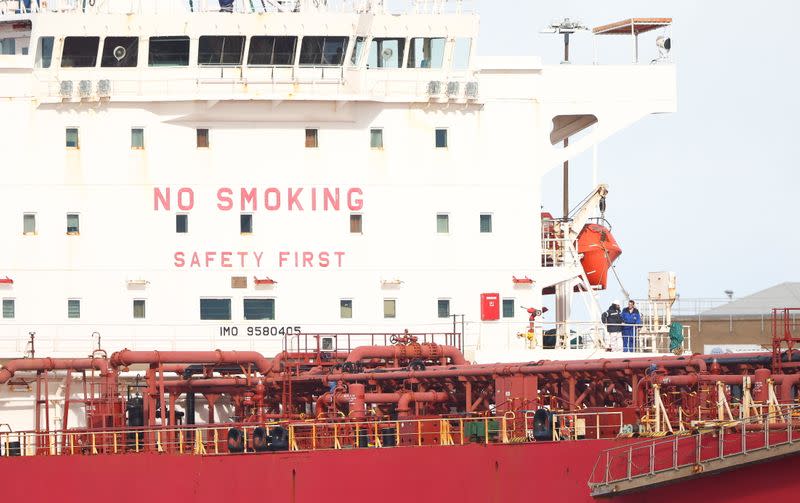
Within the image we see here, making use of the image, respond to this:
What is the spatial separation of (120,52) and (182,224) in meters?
4.18

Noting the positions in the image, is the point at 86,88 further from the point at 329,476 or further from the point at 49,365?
the point at 329,476

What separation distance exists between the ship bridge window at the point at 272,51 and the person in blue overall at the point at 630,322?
9538mm

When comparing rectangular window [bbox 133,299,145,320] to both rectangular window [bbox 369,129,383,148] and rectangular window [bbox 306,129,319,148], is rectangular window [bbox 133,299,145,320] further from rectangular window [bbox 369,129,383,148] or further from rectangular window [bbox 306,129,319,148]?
rectangular window [bbox 369,129,383,148]

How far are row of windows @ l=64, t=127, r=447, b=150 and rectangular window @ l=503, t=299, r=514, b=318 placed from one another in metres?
3.82

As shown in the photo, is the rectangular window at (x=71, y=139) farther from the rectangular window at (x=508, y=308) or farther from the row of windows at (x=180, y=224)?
the rectangular window at (x=508, y=308)

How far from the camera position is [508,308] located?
37469mm

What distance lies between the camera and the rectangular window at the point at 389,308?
3706 cm

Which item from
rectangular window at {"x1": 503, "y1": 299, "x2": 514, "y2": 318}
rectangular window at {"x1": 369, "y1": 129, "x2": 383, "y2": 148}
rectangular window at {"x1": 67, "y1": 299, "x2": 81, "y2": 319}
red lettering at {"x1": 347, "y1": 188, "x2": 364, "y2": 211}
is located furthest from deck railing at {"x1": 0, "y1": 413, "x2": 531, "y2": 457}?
rectangular window at {"x1": 369, "y1": 129, "x2": 383, "y2": 148}

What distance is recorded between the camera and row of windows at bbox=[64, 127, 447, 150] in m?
37.2

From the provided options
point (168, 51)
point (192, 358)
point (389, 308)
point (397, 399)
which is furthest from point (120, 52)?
point (397, 399)

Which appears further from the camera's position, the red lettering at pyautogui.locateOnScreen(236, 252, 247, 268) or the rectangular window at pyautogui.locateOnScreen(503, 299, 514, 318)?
the rectangular window at pyautogui.locateOnScreen(503, 299, 514, 318)

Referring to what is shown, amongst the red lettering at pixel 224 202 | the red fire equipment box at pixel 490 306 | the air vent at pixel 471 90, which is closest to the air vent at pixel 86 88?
the red lettering at pixel 224 202

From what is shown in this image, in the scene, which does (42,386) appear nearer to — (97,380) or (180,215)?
(97,380)

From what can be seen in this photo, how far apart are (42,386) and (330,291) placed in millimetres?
6738
